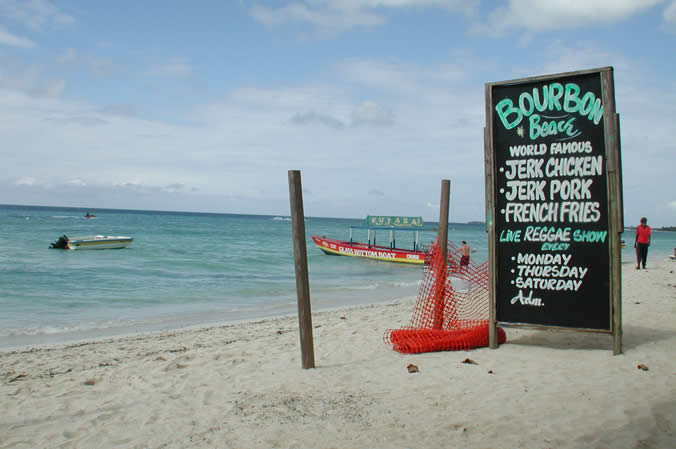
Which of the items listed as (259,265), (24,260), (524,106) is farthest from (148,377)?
(24,260)

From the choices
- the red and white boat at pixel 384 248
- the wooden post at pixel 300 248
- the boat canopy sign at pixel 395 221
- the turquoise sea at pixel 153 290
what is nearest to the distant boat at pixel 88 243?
the turquoise sea at pixel 153 290

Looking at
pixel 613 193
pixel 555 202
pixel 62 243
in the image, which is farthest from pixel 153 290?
pixel 62 243

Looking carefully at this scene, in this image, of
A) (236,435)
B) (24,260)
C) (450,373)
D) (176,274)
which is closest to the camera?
(236,435)

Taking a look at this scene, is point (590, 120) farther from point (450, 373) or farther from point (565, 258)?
point (450, 373)

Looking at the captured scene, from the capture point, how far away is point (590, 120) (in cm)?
A: 521

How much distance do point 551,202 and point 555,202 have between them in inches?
1.6

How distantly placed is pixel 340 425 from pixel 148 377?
2677mm

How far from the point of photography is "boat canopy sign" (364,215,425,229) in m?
28.3

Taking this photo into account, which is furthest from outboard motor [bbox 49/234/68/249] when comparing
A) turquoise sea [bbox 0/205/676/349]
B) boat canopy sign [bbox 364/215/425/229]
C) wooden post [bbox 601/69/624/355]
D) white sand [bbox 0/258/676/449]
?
wooden post [bbox 601/69/624/355]

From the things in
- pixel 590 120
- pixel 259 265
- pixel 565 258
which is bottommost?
pixel 259 265

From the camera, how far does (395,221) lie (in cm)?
2908

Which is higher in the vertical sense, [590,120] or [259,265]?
[590,120]

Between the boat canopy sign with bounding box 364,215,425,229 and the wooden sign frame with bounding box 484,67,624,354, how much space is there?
2248 centimetres

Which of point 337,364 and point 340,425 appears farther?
point 337,364
